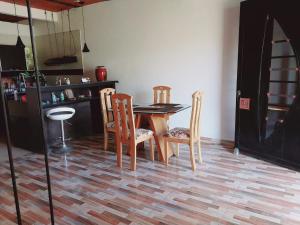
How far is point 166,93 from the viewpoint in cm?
418

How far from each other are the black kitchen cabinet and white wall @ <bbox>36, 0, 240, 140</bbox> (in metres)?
0.43

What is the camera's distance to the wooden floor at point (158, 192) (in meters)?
2.17

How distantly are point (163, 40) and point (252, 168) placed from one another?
257 cm

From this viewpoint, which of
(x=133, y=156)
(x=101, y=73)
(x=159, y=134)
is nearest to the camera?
(x=133, y=156)

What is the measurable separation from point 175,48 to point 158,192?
102 inches

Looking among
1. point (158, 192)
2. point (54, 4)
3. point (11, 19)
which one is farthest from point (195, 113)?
point (11, 19)

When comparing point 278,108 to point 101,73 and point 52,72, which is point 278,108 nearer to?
point 101,73

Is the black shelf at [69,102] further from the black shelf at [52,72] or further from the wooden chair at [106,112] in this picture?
the black shelf at [52,72]

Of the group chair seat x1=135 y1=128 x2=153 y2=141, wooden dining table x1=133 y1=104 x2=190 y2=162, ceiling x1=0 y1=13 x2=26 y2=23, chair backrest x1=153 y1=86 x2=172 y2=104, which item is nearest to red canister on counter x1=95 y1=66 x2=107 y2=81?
chair backrest x1=153 y1=86 x2=172 y2=104

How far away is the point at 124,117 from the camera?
3.08 meters

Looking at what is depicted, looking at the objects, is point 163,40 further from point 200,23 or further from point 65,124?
point 65,124

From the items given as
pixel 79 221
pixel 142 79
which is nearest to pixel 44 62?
pixel 142 79

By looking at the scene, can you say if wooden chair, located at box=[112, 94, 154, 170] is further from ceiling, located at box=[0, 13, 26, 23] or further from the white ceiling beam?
ceiling, located at box=[0, 13, 26, 23]

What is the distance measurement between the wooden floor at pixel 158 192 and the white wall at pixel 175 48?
1058 mm
